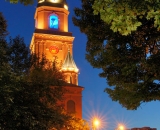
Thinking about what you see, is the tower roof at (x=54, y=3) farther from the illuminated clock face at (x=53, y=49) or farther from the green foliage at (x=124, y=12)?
the green foliage at (x=124, y=12)

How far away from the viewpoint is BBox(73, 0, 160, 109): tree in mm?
13273

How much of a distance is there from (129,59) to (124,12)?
6.39 metres

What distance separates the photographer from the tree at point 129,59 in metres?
13.3

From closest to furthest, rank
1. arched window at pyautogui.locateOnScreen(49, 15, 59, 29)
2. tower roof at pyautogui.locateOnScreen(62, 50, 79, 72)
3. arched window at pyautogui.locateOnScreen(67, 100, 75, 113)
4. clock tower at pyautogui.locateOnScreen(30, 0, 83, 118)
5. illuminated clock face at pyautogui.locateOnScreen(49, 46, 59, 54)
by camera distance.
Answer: arched window at pyautogui.locateOnScreen(67, 100, 75, 113) < tower roof at pyautogui.locateOnScreen(62, 50, 79, 72) < clock tower at pyautogui.locateOnScreen(30, 0, 83, 118) < illuminated clock face at pyautogui.locateOnScreen(49, 46, 59, 54) < arched window at pyautogui.locateOnScreen(49, 15, 59, 29)

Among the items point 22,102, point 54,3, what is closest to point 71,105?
point 54,3

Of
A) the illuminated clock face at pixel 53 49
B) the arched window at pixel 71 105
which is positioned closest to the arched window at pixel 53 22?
the illuminated clock face at pixel 53 49

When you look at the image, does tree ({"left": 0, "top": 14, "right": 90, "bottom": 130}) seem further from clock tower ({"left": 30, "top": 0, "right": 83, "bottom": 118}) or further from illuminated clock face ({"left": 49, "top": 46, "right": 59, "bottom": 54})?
illuminated clock face ({"left": 49, "top": 46, "right": 59, "bottom": 54})

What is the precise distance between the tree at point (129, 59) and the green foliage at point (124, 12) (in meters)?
5.70

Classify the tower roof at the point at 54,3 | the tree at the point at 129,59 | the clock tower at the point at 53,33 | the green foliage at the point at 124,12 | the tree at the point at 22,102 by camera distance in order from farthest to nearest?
the tower roof at the point at 54,3 → the clock tower at the point at 53,33 → the tree at the point at 22,102 → the tree at the point at 129,59 → the green foliage at the point at 124,12

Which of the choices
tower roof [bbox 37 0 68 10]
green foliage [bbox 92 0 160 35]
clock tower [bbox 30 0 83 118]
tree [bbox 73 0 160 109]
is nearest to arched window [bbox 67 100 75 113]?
clock tower [bbox 30 0 83 118]

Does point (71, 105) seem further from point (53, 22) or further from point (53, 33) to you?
point (53, 22)

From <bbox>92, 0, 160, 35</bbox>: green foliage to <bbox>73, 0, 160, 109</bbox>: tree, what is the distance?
224 inches

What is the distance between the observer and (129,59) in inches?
535

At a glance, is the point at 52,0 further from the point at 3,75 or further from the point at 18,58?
the point at 3,75
